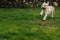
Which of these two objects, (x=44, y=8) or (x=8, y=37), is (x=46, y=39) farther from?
(x=44, y=8)

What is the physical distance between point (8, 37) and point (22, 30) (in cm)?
115

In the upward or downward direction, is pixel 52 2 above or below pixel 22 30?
below

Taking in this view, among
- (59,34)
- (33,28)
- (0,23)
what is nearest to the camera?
(59,34)

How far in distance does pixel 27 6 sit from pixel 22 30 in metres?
8.29

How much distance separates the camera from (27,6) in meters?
18.1

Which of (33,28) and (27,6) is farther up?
(33,28)

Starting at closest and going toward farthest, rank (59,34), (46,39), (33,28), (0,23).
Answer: (46,39)
(59,34)
(33,28)
(0,23)

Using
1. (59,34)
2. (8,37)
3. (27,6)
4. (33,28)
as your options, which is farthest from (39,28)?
(27,6)

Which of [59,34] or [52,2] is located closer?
[59,34]

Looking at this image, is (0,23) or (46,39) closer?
(46,39)

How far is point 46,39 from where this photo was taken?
346 inches

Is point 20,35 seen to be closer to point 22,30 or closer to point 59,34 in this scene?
point 22,30

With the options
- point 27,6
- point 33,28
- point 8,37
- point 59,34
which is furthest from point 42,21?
point 27,6

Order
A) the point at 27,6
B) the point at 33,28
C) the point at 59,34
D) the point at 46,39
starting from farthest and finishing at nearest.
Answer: the point at 27,6 < the point at 33,28 < the point at 59,34 < the point at 46,39
